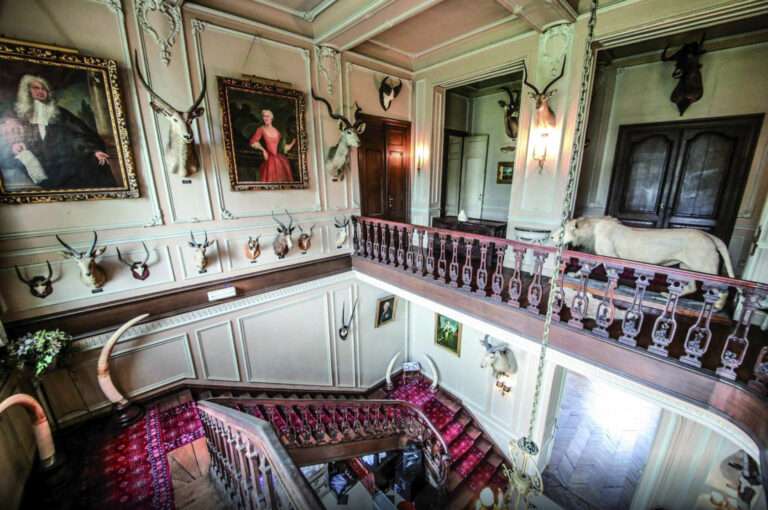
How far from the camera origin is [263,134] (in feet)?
12.5

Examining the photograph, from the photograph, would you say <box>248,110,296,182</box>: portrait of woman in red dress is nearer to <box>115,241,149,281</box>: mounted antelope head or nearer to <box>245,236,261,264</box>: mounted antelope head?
<box>245,236,261,264</box>: mounted antelope head

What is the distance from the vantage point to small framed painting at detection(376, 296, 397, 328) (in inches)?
228

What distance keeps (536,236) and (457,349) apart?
2976 mm

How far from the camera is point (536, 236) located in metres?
3.89

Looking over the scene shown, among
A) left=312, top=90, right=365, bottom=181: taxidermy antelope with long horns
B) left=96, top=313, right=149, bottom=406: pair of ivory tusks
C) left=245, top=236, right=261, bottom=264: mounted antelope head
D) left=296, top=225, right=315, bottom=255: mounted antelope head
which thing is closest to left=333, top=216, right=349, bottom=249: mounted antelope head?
left=296, top=225, right=315, bottom=255: mounted antelope head

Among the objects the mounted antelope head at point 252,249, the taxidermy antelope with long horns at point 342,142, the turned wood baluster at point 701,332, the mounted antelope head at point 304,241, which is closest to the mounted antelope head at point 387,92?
the taxidermy antelope with long horns at point 342,142

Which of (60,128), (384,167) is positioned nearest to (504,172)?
(384,167)

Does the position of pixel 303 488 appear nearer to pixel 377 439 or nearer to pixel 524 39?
pixel 377 439

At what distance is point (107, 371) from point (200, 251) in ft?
4.69

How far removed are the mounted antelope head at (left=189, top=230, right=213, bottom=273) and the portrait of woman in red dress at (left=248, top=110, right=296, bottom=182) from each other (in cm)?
106

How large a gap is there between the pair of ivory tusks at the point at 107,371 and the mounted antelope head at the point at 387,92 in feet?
14.8

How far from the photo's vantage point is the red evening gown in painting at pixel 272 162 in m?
3.80

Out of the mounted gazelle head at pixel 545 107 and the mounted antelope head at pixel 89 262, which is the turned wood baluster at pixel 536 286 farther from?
the mounted antelope head at pixel 89 262

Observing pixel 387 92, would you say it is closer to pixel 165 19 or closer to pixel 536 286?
pixel 165 19
